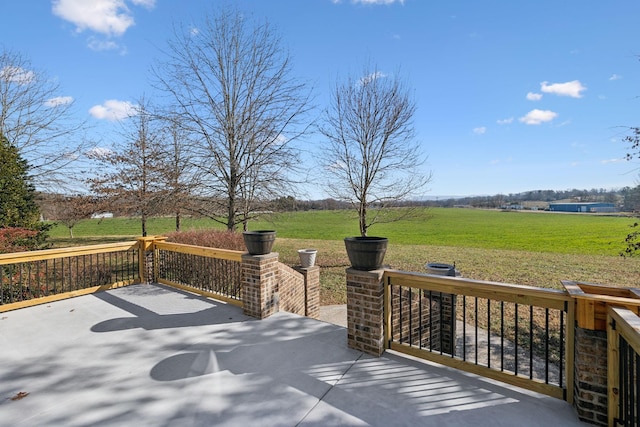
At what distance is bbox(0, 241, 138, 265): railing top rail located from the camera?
4.71 meters

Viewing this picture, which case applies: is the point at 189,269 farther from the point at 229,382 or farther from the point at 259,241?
the point at 229,382

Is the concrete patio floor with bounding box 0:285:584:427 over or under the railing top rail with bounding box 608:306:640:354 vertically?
under

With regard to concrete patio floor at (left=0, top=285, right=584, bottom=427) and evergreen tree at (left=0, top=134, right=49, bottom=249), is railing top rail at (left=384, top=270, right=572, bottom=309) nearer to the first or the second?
concrete patio floor at (left=0, top=285, right=584, bottom=427)

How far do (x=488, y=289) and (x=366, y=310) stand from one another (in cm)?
126

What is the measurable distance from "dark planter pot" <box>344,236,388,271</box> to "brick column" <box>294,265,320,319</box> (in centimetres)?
364

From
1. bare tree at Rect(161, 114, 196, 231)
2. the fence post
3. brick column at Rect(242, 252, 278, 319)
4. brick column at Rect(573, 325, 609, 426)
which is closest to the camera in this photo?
brick column at Rect(573, 325, 609, 426)

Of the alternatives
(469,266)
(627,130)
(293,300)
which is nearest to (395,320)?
(293,300)

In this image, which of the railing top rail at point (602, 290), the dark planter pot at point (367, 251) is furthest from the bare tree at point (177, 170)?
the railing top rail at point (602, 290)

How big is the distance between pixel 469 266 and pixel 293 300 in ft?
30.4

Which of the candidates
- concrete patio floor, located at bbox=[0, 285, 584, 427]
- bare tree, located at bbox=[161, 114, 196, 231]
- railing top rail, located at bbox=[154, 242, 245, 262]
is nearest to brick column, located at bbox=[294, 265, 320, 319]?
railing top rail, located at bbox=[154, 242, 245, 262]

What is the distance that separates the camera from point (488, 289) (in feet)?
8.86

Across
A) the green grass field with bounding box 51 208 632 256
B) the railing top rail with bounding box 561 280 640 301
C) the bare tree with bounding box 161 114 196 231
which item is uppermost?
the bare tree with bounding box 161 114 196 231

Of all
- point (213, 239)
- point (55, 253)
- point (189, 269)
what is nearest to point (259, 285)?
point (189, 269)

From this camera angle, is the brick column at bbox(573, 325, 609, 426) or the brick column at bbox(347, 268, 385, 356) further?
the brick column at bbox(347, 268, 385, 356)
